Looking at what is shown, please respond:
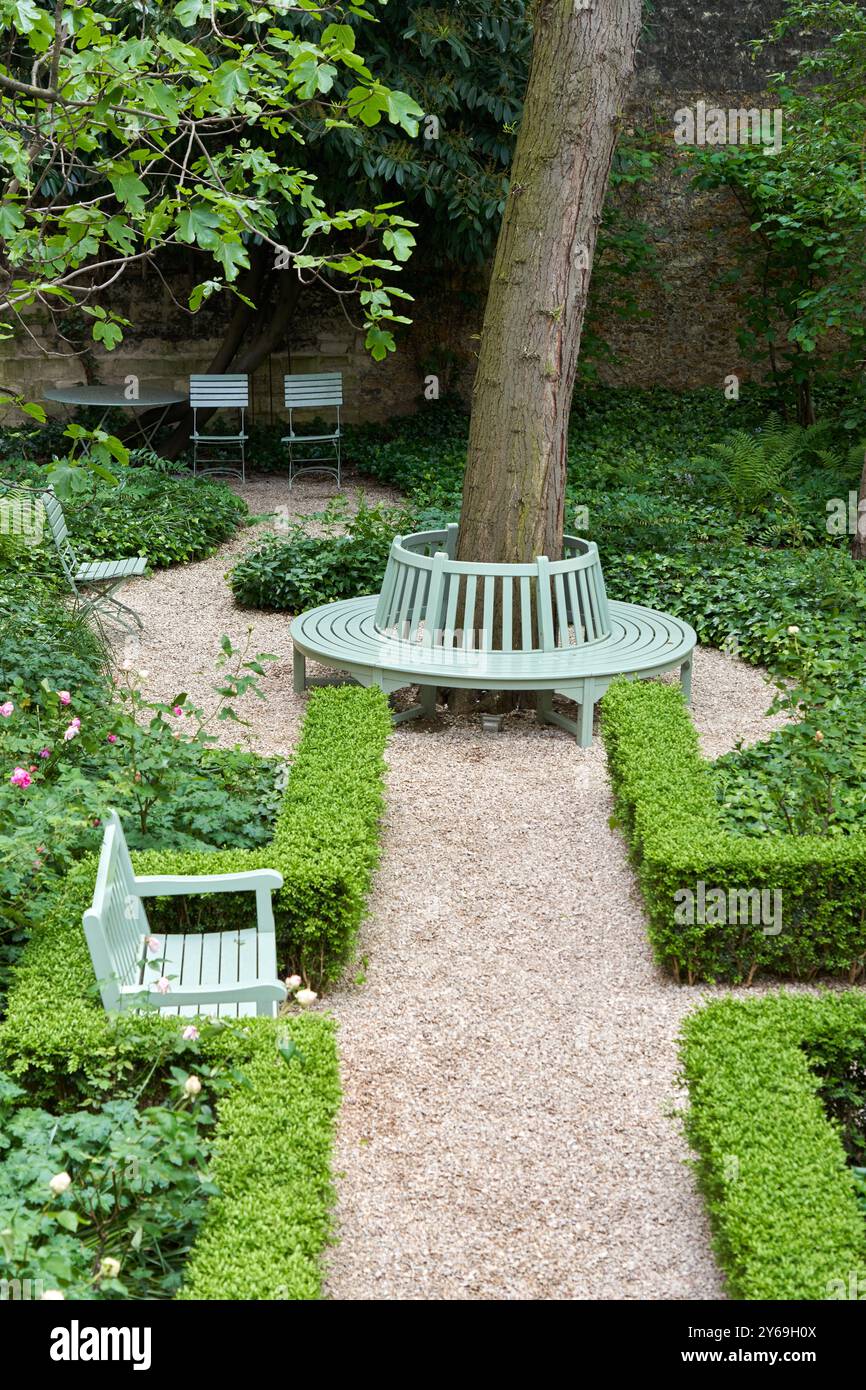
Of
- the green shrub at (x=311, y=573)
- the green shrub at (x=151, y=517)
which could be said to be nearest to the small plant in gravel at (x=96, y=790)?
the green shrub at (x=311, y=573)

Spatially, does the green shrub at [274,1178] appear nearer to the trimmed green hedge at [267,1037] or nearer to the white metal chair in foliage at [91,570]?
the trimmed green hedge at [267,1037]

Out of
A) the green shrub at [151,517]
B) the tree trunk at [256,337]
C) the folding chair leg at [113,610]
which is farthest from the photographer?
the tree trunk at [256,337]

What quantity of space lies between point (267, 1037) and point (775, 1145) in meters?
1.38

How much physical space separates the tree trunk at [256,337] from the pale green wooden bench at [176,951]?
9.94m

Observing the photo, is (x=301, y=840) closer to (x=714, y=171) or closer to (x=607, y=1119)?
(x=607, y=1119)

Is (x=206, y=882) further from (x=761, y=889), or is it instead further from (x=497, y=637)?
(x=497, y=637)

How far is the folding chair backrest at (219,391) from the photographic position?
43.5 ft

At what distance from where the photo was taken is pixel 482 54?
12.4 meters

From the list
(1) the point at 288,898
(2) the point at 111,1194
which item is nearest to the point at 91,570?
(1) the point at 288,898

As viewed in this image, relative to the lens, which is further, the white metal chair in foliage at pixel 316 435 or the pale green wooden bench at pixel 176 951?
the white metal chair in foliage at pixel 316 435

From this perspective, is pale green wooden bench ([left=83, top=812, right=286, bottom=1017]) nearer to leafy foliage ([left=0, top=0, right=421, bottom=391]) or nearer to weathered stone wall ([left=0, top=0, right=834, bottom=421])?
leafy foliage ([left=0, top=0, right=421, bottom=391])

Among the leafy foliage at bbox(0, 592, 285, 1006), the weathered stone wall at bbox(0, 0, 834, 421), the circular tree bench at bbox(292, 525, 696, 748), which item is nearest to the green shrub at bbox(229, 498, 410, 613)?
the circular tree bench at bbox(292, 525, 696, 748)

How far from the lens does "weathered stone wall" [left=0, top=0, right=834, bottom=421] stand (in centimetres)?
1464
